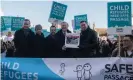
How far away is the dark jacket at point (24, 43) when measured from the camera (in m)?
10.2

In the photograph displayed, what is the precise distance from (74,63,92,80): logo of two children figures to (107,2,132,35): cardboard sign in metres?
3.00

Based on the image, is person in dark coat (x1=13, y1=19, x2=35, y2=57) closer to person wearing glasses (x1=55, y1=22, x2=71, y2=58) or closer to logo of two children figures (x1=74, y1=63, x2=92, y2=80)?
person wearing glasses (x1=55, y1=22, x2=71, y2=58)

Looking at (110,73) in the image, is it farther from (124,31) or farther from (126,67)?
(124,31)

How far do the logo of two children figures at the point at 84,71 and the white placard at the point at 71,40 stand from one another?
5.96 feet

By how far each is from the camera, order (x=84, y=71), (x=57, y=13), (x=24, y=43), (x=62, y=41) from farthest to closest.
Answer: (x=57, y=13), (x=24, y=43), (x=62, y=41), (x=84, y=71)

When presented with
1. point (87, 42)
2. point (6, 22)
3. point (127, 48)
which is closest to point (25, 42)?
point (87, 42)

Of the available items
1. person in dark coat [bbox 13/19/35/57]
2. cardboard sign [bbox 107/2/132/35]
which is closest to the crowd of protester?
person in dark coat [bbox 13/19/35/57]

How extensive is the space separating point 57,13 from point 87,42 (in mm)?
4170

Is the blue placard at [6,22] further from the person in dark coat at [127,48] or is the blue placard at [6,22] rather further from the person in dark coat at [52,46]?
the person in dark coat at [127,48]

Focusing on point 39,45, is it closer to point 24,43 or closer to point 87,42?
point 24,43

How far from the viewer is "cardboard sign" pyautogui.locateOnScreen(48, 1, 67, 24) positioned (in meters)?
13.6

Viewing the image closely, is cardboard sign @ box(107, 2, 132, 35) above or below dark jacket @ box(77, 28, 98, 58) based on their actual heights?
above

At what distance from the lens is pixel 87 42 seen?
972 centimetres

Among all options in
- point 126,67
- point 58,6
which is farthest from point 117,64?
point 58,6
